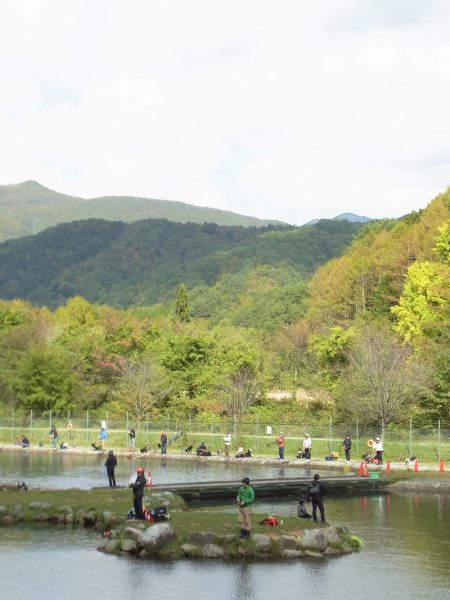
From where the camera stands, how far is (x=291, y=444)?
5984 centimetres

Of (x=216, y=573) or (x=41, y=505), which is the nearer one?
(x=216, y=573)

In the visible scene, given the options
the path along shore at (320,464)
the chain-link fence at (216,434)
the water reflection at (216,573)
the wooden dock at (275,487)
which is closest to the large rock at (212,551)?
the water reflection at (216,573)

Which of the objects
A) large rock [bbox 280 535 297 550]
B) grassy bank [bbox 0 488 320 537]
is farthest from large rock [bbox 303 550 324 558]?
grassy bank [bbox 0 488 320 537]

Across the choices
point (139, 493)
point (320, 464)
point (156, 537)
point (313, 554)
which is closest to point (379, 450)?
point (320, 464)

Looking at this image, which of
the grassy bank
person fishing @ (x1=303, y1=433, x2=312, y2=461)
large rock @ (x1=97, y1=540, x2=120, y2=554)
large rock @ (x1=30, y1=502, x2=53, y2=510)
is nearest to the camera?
large rock @ (x1=97, y1=540, x2=120, y2=554)

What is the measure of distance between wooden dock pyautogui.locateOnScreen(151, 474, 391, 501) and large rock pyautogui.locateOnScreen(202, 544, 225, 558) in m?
11.5

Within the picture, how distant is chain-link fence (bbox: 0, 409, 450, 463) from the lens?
54031 mm

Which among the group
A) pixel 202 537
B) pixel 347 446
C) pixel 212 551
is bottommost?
pixel 212 551

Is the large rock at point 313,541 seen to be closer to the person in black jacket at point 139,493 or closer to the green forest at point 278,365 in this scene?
the person in black jacket at point 139,493

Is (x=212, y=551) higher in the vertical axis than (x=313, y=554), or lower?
higher

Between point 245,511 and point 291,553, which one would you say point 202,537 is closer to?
point 245,511

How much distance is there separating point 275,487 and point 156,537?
15.1 meters

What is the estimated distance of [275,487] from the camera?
40062mm

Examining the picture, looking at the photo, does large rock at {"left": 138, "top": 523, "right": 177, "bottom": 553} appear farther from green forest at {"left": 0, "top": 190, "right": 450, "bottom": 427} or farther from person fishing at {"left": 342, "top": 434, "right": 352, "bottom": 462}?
green forest at {"left": 0, "top": 190, "right": 450, "bottom": 427}
